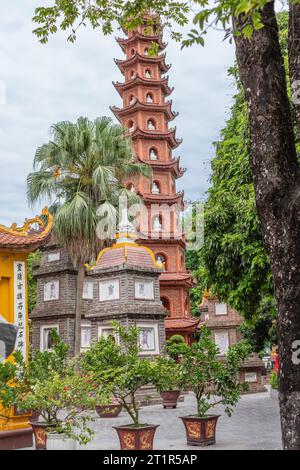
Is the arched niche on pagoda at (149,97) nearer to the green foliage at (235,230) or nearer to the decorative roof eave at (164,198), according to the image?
the decorative roof eave at (164,198)

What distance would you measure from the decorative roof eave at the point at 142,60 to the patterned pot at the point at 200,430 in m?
26.8

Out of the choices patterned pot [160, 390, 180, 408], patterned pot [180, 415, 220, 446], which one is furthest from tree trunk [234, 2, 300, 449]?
patterned pot [160, 390, 180, 408]

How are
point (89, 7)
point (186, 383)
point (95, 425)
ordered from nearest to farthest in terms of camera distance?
point (89, 7) → point (186, 383) → point (95, 425)

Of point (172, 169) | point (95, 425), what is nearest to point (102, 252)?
point (95, 425)

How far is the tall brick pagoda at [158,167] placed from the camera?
3000 centimetres

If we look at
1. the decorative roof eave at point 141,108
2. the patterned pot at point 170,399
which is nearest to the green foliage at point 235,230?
the patterned pot at point 170,399

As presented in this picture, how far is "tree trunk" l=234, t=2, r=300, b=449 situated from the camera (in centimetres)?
428

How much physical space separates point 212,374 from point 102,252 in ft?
35.5

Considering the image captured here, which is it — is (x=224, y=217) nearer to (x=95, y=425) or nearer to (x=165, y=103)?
(x=95, y=425)

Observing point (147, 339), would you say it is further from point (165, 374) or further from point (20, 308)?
point (165, 374)

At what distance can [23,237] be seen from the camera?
1030 centimetres

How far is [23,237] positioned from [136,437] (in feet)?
14.1

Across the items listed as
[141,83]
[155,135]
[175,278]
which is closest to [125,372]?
[175,278]

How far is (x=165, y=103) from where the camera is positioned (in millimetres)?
32250
